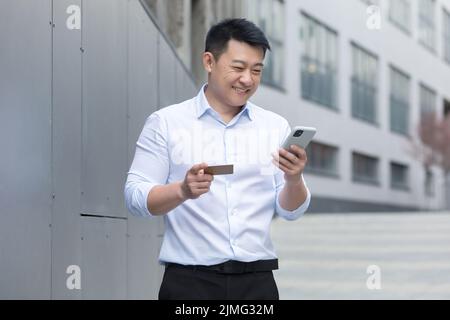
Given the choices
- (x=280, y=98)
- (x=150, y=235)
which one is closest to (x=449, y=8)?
(x=280, y=98)

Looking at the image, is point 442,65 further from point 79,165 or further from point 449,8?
point 79,165

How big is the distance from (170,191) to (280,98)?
25.6 m

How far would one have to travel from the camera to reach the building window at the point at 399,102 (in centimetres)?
4119

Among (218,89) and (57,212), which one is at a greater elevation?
(218,89)

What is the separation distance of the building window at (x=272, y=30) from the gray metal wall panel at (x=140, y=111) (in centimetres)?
1933

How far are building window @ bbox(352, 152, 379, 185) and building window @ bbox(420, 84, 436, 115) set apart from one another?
886 cm

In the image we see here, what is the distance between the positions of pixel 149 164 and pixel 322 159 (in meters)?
29.7

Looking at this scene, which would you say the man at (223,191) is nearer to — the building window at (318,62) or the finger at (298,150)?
the finger at (298,150)

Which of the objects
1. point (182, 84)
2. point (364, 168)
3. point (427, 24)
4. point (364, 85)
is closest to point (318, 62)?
point (364, 85)

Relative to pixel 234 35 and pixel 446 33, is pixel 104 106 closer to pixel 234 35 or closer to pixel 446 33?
pixel 234 35

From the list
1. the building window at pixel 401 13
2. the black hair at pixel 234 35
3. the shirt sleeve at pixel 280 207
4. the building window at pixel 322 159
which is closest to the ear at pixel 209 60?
the black hair at pixel 234 35

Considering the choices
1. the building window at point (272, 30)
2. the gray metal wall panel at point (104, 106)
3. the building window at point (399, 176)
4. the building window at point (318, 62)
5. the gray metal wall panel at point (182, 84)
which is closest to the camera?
the gray metal wall panel at point (104, 106)

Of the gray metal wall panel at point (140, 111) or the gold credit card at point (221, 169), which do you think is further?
the gray metal wall panel at point (140, 111)
